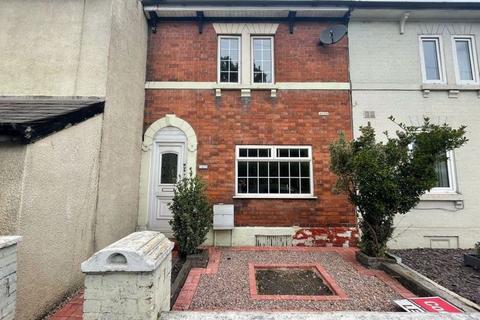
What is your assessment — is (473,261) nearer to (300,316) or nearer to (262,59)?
(300,316)

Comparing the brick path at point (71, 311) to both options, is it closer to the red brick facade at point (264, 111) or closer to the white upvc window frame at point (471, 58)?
the red brick facade at point (264, 111)

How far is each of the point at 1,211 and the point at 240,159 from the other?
473cm

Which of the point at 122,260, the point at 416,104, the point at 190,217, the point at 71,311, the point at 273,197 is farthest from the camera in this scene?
the point at 416,104

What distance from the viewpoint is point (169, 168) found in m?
6.86

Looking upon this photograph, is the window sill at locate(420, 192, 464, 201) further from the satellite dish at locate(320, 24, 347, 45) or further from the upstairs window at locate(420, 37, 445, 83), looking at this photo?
the satellite dish at locate(320, 24, 347, 45)

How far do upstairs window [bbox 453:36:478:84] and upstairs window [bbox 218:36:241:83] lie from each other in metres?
6.03

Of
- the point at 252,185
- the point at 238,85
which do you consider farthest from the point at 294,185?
the point at 238,85

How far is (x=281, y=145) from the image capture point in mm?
6785

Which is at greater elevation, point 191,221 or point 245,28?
point 245,28

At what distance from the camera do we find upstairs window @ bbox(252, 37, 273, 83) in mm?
7145

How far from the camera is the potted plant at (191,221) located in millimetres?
5129

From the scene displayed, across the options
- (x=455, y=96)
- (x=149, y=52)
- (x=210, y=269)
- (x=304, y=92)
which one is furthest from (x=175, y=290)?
(x=455, y=96)

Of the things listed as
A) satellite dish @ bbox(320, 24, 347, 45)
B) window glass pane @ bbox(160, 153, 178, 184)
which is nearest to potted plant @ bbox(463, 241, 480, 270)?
satellite dish @ bbox(320, 24, 347, 45)

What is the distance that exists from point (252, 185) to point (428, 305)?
4241 mm
